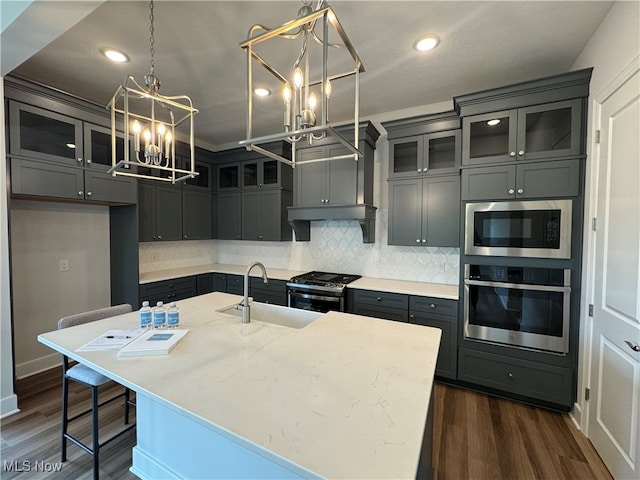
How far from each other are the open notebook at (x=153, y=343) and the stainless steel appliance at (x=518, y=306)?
2.37 m

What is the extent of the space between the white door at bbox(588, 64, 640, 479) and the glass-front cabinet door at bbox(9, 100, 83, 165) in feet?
13.9

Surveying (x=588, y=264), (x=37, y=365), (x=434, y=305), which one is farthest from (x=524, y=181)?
(x=37, y=365)

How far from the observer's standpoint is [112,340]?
1.56 metres

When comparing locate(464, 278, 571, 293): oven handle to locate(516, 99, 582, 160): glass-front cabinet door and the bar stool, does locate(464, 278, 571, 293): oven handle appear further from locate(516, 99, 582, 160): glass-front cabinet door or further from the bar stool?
the bar stool

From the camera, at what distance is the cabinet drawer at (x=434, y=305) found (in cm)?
278

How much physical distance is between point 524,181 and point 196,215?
3.96 m

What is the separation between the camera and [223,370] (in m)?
1.26

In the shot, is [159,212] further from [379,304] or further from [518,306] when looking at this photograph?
[518,306]

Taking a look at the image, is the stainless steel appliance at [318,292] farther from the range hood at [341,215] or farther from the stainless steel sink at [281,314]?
the stainless steel sink at [281,314]

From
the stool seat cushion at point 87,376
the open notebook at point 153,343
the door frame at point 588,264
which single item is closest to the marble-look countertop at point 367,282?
the door frame at point 588,264

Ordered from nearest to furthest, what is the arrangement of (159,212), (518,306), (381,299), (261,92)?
(518,306), (261,92), (381,299), (159,212)

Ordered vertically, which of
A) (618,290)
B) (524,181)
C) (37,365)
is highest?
(524,181)

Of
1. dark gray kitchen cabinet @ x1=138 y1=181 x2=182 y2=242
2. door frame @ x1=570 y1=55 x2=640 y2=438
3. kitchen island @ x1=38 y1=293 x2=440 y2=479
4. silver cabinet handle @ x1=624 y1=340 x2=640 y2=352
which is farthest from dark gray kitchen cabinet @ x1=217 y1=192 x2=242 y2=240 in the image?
silver cabinet handle @ x1=624 y1=340 x2=640 y2=352

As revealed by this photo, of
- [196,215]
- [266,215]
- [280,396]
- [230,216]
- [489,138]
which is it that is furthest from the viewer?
[230,216]
